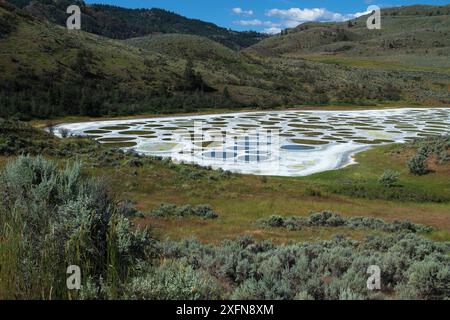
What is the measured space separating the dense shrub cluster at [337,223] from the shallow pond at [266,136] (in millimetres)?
14503

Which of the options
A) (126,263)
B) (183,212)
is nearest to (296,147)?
(183,212)

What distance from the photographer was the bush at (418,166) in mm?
29359

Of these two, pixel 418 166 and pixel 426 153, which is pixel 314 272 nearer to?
pixel 418 166

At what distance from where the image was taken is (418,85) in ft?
380

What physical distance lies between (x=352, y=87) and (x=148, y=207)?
9691 cm

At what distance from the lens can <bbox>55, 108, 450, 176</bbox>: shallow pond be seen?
111 feet

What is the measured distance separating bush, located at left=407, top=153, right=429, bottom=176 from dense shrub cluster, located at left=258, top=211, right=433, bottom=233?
15910 mm

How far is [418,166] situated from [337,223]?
17.1 meters

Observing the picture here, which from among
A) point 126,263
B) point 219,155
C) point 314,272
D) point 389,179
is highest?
point 126,263

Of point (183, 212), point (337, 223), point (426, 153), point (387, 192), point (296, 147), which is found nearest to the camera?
point (337, 223)

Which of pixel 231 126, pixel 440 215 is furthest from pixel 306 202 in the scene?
pixel 231 126

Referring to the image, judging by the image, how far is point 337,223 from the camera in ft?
49.9
